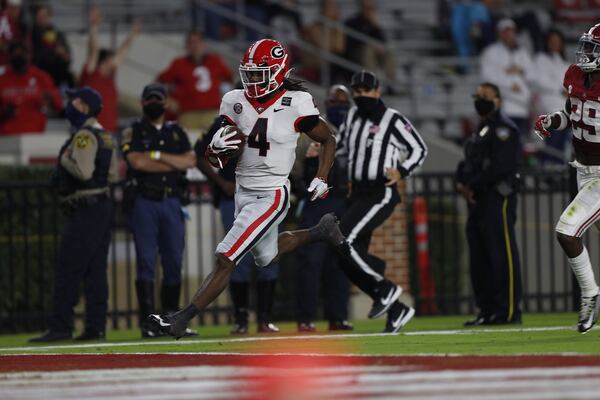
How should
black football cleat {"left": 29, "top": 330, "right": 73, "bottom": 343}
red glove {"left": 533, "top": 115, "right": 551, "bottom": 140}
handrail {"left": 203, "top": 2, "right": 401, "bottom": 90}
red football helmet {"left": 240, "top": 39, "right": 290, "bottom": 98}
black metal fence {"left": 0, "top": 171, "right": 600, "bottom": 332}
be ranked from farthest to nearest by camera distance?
1. handrail {"left": 203, "top": 2, "right": 401, "bottom": 90}
2. black metal fence {"left": 0, "top": 171, "right": 600, "bottom": 332}
3. black football cleat {"left": 29, "top": 330, "right": 73, "bottom": 343}
4. red glove {"left": 533, "top": 115, "right": 551, "bottom": 140}
5. red football helmet {"left": 240, "top": 39, "right": 290, "bottom": 98}

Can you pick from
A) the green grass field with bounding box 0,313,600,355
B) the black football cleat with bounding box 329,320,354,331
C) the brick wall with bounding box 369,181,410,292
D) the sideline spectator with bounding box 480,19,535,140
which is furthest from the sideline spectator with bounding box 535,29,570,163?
the black football cleat with bounding box 329,320,354,331

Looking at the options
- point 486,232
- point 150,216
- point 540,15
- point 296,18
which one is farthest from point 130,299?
point 540,15

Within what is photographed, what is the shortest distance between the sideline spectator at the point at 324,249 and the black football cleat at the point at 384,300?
1452 millimetres

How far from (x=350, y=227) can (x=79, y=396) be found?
16.6 feet

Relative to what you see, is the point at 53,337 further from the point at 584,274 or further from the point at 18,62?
the point at 18,62

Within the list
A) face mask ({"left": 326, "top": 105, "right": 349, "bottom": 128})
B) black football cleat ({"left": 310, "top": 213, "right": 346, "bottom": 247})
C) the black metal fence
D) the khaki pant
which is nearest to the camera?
black football cleat ({"left": 310, "top": 213, "right": 346, "bottom": 247})

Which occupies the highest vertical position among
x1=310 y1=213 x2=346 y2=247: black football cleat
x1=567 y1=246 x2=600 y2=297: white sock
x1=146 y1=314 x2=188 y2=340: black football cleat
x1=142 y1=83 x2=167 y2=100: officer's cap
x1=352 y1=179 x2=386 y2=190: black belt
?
x1=142 y1=83 x2=167 y2=100: officer's cap

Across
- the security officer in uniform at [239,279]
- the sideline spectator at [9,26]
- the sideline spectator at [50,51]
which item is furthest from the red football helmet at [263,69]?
the sideline spectator at [50,51]

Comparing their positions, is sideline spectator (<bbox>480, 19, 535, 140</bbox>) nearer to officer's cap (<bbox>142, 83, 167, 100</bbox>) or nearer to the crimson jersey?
officer's cap (<bbox>142, 83, 167, 100</bbox>)

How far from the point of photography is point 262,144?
11.9 m

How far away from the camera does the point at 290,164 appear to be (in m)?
12.1

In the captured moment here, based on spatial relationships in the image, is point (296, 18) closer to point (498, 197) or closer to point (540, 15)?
point (540, 15)

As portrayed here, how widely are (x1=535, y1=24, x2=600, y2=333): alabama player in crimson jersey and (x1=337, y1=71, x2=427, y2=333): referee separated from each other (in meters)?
1.77

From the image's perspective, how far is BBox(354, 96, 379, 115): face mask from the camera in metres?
13.8
